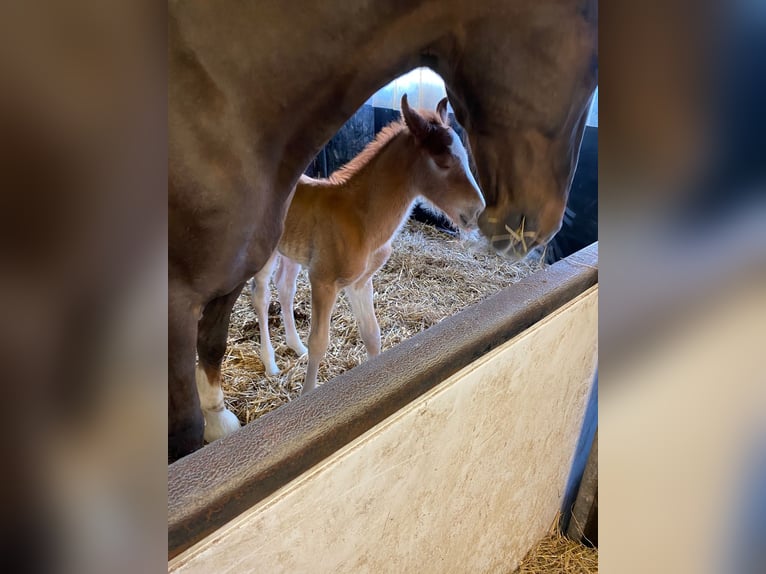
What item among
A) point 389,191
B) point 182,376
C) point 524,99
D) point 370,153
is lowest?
point 182,376

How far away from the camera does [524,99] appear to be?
0.75m

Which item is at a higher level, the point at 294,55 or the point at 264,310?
the point at 294,55

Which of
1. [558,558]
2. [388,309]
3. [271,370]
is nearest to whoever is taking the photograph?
[558,558]

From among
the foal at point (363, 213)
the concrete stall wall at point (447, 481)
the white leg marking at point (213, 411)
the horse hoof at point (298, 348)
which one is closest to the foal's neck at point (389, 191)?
the foal at point (363, 213)

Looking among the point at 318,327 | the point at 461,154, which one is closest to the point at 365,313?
the point at 318,327

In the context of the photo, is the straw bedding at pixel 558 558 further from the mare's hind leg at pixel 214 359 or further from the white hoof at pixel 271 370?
the white hoof at pixel 271 370

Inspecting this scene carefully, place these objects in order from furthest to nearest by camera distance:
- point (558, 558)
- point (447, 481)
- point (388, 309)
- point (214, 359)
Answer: point (388, 309)
point (558, 558)
point (214, 359)
point (447, 481)

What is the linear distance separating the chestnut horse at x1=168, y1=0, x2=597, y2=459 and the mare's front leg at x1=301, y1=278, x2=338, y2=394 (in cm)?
78

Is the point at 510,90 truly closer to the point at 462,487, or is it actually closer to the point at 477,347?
the point at 477,347

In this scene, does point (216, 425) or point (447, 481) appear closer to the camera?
point (447, 481)

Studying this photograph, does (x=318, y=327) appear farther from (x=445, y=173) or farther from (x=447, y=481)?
(x=447, y=481)

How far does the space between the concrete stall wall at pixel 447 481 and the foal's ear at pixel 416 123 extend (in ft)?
1.96

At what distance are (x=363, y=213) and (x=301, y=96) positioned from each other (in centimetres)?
98

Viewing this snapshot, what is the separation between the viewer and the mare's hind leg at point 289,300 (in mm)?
1924
